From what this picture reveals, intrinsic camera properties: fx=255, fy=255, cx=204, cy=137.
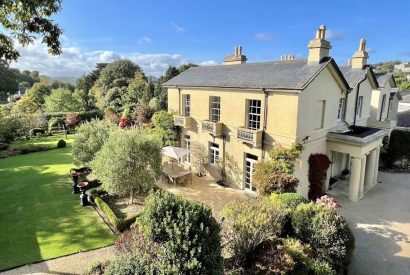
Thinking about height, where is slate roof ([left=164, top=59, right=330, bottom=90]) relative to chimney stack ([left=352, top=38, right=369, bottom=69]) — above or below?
below

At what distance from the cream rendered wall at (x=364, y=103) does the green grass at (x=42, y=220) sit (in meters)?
20.7

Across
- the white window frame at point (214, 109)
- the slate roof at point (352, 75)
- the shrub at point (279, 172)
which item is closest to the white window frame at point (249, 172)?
the shrub at point (279, 172)

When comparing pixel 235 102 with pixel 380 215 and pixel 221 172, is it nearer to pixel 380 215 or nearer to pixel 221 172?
pixel 221 172

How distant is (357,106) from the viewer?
2339 cm

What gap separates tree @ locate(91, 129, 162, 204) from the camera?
592 inches

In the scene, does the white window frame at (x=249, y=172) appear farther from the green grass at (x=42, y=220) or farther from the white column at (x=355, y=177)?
the green grass at (x=42, y=220)

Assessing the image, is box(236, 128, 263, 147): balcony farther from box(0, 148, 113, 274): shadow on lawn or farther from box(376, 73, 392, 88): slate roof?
box(376, 73, 392, 88): slate roof

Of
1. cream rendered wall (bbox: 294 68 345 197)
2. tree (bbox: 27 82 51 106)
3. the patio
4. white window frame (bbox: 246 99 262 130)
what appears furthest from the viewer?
tree (bbox: 27 82 51 106)

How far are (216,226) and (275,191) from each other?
26.3ft

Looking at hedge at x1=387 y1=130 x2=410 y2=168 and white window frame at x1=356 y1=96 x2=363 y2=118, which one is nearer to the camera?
white window frame at x1=356 y1=96 x2=363 y2=118

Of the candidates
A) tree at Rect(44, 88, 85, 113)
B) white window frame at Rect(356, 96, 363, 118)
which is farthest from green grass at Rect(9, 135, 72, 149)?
white window frame at Rect(356, 96, 363, 118)

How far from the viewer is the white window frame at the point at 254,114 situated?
17.7 metres

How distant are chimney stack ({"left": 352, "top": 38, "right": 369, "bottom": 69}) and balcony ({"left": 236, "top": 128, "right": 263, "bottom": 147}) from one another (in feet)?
42.6

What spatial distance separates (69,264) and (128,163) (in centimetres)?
588
